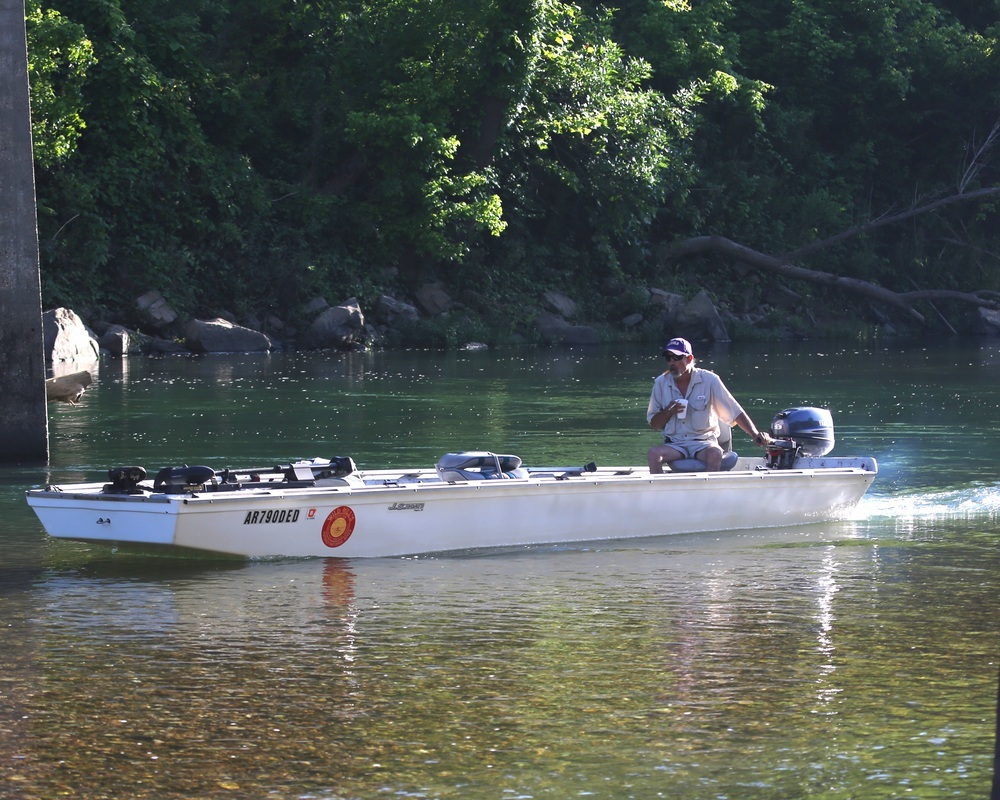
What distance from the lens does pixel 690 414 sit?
12.7m

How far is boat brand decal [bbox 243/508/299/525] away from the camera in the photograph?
10.5m

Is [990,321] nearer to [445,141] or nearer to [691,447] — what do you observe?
[445,141]

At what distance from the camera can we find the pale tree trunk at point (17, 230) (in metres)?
14.9

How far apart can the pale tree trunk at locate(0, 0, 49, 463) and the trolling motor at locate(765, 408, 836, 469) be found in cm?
662

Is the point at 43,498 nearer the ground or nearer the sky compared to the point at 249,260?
nearer the ground

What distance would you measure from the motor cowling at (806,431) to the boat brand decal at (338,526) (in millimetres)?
4251

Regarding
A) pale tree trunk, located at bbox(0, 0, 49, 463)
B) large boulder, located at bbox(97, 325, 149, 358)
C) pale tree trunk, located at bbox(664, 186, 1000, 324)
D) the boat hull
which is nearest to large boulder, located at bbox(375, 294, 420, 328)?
large boulder, located at bbox(97, 325, 149, 358)

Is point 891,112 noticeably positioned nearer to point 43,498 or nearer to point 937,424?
point 937,424

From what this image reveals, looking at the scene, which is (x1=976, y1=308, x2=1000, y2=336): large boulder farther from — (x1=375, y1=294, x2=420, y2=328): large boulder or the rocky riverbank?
(x1=375, y1=294, x2=420, y2=328): large boulder

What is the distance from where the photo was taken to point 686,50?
1788 inches

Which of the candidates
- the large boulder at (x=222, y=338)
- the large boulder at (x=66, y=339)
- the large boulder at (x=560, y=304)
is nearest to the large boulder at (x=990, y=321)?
the large boulder at (x=560, y=304)

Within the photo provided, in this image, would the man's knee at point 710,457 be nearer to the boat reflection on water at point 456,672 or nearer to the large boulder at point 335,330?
the boat reflection on water at point 456,672

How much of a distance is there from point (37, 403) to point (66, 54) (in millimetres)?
18350

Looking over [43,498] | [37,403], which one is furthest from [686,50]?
[43,498]
